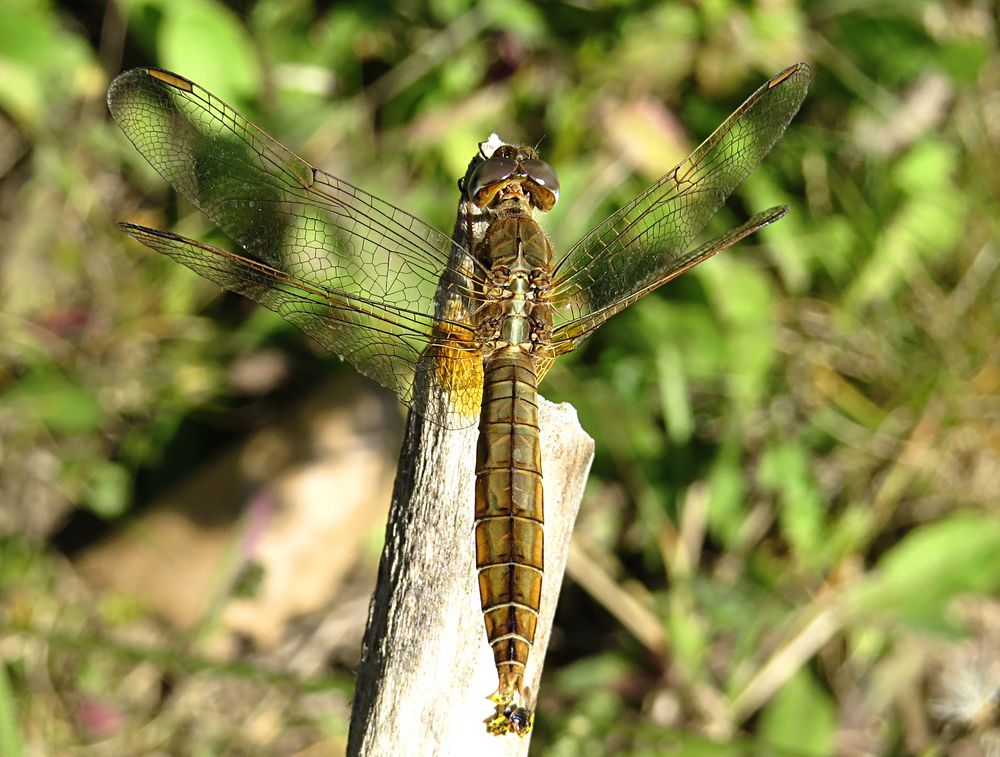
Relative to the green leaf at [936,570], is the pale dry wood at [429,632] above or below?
below

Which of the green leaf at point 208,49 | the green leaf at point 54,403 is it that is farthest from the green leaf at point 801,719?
the green leaf at point 208,49

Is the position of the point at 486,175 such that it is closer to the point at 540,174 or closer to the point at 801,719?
the point at 540,174

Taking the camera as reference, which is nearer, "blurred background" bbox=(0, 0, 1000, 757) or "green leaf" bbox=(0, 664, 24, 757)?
"green leaf" bbox=(0, 664, 24, 757)

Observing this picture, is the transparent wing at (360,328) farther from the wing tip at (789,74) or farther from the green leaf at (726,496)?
the green leaf at (726,496)

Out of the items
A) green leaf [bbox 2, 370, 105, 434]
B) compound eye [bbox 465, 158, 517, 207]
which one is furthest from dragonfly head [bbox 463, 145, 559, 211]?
green leaf [bbox 2, 370, 105, 434]

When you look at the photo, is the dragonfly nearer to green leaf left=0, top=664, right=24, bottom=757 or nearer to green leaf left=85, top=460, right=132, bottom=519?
green leaf left=0, top=664, right=24, bottom=757
